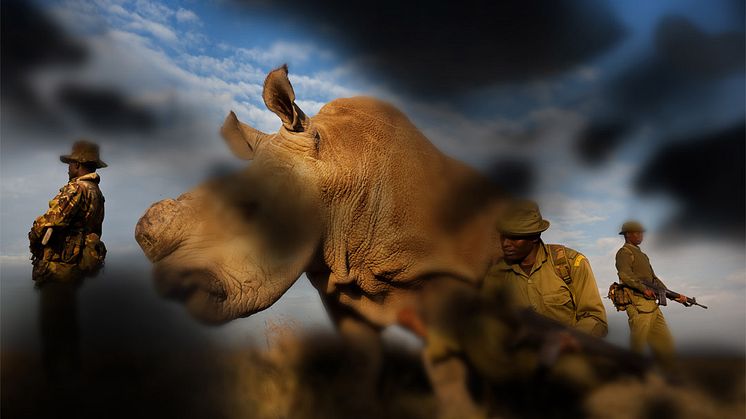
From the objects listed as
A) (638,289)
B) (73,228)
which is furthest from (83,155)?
(638,289)

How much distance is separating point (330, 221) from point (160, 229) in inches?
59.3

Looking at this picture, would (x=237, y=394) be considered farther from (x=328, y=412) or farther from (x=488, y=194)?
(x=488, y=194)

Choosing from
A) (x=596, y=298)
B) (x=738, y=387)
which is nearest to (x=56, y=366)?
(x=596, y=298)

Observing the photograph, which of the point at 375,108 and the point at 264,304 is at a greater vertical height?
the point at 375,108

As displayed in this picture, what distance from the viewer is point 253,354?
3955 mm

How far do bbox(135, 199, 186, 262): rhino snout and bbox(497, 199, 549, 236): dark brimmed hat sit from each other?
6.70 ft

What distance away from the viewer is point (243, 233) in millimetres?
3918

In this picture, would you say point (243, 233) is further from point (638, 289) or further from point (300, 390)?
point (638, 289)

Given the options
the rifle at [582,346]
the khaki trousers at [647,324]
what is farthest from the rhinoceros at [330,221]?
the khaki trousers at [647,324]

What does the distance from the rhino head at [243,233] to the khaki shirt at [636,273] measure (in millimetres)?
6941

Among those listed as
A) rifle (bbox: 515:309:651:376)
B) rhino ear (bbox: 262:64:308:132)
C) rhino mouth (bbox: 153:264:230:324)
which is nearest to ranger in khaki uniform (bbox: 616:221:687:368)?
rhino ear (bbox: 262:64:308:132)

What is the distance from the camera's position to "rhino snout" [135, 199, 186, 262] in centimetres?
389

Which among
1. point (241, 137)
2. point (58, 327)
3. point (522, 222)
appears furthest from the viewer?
point (58, 327)

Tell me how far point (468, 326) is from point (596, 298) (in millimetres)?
1943
